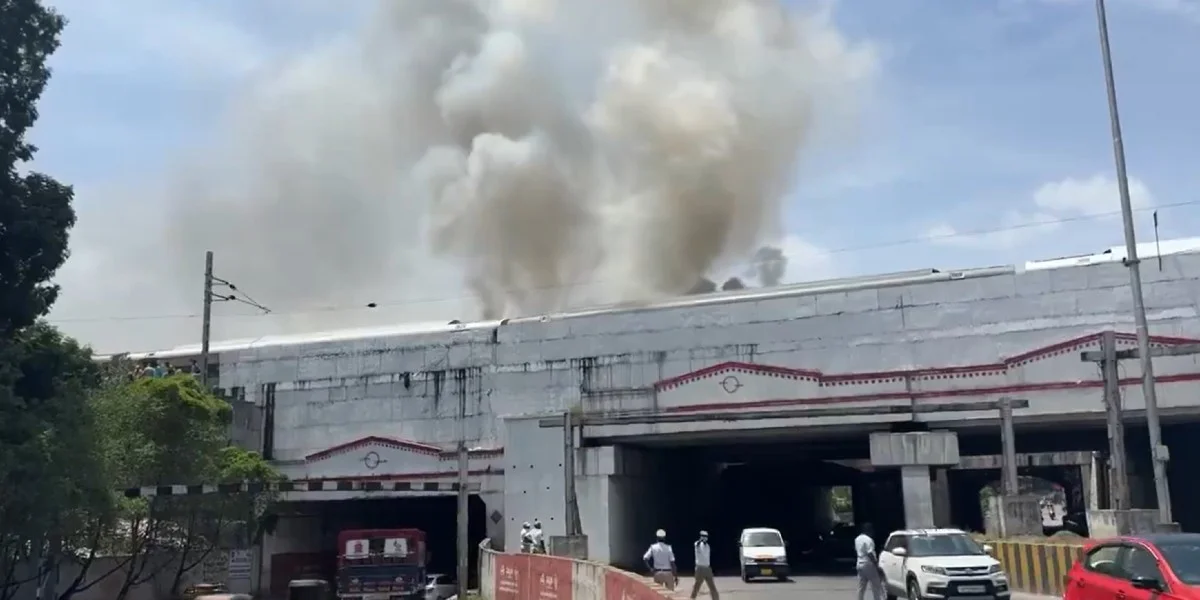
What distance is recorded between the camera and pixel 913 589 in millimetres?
18766

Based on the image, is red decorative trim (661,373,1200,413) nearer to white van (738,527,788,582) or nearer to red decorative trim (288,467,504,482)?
white van (738,527,788,582)

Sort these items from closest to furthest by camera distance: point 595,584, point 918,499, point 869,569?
point 595,584, point 869,569, point 918,499

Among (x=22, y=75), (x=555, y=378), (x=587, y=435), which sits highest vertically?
(x=22, y=75)

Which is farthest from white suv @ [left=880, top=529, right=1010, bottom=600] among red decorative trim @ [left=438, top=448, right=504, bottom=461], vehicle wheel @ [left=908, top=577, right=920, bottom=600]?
red decorative trim @ [left=438, top=448, right=504, bottom=461]

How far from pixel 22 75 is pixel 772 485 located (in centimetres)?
4600

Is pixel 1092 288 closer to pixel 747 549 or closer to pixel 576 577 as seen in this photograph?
pixel 747 549

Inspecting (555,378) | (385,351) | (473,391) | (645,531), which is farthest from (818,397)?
(385,351)

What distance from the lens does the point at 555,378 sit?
44.0m

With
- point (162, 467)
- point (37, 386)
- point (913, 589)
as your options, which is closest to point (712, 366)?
point (162, 467)

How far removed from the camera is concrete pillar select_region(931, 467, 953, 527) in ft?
113

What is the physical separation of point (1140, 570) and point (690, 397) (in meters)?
28.6

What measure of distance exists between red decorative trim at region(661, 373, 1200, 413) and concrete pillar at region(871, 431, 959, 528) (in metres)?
3.49

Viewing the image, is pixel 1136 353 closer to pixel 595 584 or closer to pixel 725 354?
pixel 595 584

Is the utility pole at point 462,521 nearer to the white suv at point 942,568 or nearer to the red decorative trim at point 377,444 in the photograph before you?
the white suv at point 942,568
